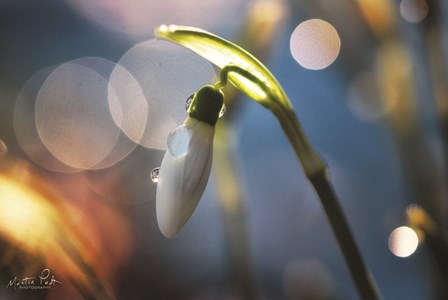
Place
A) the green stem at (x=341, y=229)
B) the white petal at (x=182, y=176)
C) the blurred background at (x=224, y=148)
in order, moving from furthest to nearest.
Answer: the blurred background at (x=224, y=148), the white petal at (x=182, y=176), the green stem at (x=341, y=229)

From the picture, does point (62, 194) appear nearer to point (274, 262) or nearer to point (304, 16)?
point (274, 262)

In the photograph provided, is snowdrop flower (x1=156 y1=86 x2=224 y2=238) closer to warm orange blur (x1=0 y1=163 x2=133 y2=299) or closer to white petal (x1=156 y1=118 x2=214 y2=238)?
white petal (x1=156 y1=118 x2=214 y2=238)

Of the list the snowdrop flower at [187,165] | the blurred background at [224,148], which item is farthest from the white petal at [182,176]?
the blurred background at [224,148]

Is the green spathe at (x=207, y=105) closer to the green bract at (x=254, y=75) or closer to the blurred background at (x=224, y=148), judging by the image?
the green bract at (x=254, y=75)

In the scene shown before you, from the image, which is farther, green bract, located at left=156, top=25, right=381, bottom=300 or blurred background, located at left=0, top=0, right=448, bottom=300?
blurred background, located at left=0, top=0, right=448, bottom=300

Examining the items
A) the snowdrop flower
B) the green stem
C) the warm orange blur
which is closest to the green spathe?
the snowdrop flower

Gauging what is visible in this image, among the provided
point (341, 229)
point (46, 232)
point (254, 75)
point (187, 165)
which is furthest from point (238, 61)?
point (46, 232)
